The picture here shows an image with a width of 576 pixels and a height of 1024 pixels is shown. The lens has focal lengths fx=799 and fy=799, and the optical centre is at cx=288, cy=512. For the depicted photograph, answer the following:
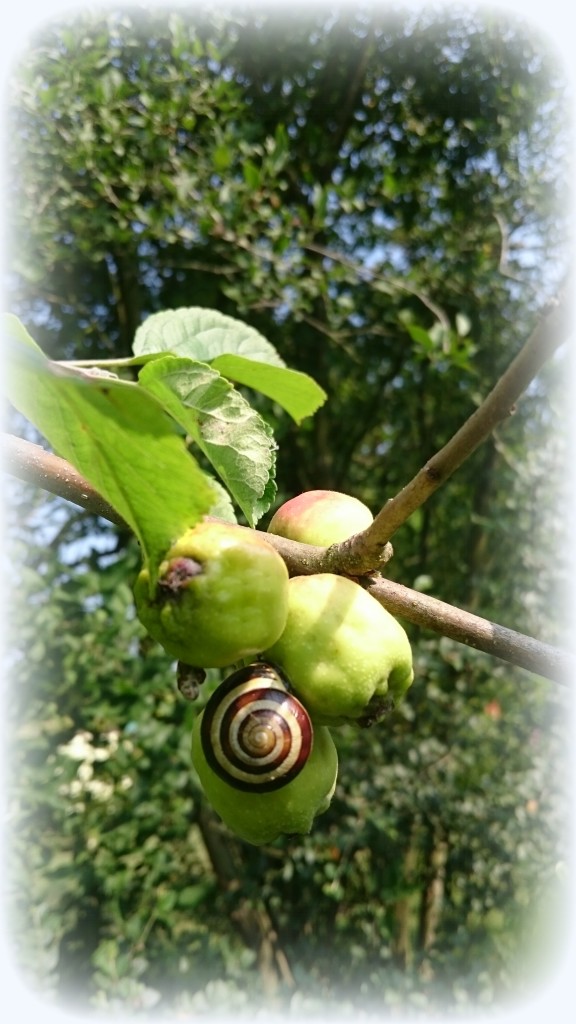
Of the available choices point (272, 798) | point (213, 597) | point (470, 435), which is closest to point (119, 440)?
point (213, 597)

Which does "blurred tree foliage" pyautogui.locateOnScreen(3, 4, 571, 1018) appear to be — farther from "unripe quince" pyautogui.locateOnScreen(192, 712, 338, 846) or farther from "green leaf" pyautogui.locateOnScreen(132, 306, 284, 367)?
"unripe quince" pyautogui.locateOnScreen(192, 712, 338, 846)

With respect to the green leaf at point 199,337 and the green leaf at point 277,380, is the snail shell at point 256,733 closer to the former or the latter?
the green leaf at point 277,380

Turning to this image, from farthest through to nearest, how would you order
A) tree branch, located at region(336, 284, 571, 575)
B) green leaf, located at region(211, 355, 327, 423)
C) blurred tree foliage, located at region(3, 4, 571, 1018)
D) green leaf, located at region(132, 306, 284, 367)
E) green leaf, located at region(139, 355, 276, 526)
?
blurred tree foliage, located at region(3, 4, 571, 1018) → green leaf, located at region(132, 306, 284, 367) → green leaf, located at region(211, 355, 327, 423) → green leaf, located at region(139, 355, 276, 526) → tree branch, located at region(336, 284, 571, 575)

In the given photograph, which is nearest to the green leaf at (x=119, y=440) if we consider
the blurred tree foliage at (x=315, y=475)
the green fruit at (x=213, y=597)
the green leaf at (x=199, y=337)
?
the green fruit at (x=213, y=597)

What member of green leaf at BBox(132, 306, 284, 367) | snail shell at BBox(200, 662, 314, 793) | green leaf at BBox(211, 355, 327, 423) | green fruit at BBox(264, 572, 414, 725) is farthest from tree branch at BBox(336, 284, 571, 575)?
green leaf at BBox(132, 306, 284, 367)

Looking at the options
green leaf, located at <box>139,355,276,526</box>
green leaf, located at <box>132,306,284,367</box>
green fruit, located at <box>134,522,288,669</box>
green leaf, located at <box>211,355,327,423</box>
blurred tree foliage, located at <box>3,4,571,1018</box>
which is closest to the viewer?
green fruit, located at <box>134,522,288,669</box>

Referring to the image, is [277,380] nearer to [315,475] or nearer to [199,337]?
[199,337]
